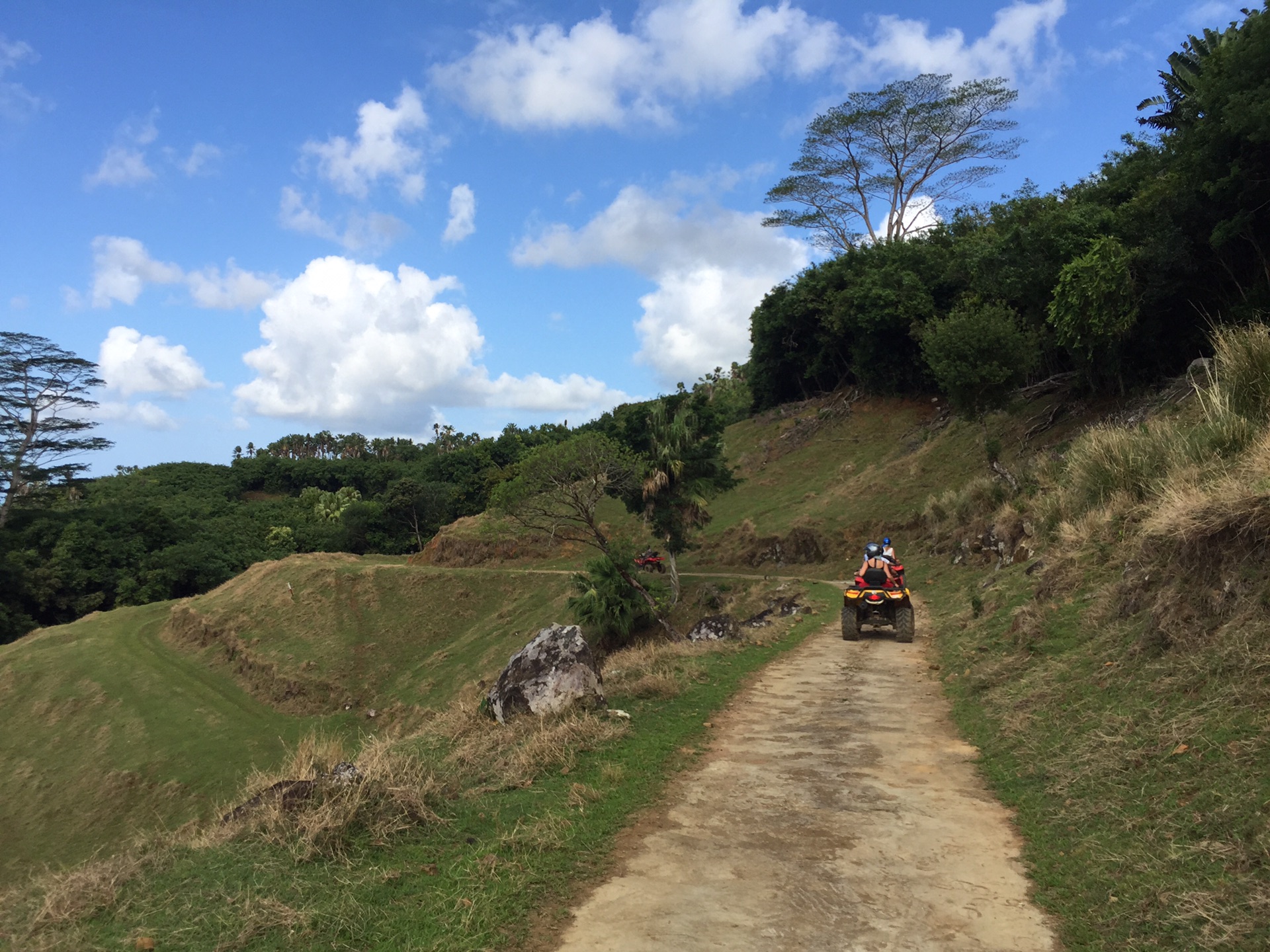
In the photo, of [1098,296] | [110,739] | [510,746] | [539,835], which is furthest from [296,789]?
[110,739]

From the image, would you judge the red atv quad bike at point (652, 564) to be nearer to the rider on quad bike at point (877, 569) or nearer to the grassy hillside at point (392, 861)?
the rider on quad bike at point (877, 569)

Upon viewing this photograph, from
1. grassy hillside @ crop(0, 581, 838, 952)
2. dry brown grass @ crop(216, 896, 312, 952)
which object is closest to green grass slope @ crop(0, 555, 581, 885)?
grassy hillside @ crop(0, 581, 838, 952)

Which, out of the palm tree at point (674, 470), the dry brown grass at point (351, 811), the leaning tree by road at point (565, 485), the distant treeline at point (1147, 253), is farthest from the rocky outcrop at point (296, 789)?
the palm tree at point (674, 470)

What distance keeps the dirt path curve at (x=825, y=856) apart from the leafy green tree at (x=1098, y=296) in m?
17.4

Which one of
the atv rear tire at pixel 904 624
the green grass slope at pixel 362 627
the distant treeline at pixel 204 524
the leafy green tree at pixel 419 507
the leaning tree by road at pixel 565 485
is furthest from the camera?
the leafy green tree at pixel 419 507

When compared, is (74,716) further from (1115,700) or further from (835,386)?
(835,386)

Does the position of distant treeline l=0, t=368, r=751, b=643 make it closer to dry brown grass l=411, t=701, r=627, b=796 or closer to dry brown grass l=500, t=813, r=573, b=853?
dry brown grass l=411, t=701, r=627, b=796

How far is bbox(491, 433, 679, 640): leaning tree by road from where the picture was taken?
28.7 meters

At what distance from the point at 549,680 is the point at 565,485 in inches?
787

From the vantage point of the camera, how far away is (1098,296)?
2067 centimetres

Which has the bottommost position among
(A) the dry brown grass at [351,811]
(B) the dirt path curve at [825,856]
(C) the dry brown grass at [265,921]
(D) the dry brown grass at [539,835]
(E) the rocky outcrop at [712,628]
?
(E) the rocky outcrop at [712,628]

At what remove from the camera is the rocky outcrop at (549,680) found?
29.3 ft

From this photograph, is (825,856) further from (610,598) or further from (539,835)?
(610,598)

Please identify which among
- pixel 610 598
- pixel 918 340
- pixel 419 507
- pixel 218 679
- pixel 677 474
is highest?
pixel 918 340
